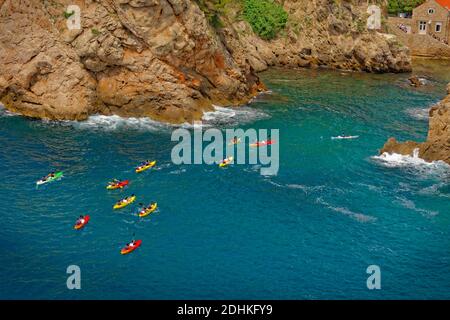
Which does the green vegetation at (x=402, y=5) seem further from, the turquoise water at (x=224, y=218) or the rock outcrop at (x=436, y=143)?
the rock outcrop at (x=436, y=143)

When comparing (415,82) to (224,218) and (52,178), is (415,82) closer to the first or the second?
(224,218)

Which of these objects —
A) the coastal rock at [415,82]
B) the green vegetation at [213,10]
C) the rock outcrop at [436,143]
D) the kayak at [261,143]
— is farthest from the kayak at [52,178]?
A: the coastal rock at [415,82]

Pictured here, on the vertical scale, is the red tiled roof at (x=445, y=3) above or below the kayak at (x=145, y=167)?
above

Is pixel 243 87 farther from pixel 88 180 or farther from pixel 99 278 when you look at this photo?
pixel 99 278

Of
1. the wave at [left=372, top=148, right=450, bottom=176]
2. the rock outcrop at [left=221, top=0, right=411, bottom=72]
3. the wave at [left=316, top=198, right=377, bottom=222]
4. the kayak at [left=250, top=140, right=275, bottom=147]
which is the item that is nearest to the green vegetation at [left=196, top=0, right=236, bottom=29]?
the rock outcrop at [left=221, top=0, right=411, bottom=72]

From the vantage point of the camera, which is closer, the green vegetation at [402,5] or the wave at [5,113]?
the wave at [5,113]

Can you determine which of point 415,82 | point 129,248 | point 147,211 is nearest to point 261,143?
point 147,211

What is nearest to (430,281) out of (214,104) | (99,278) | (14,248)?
(99,278)
